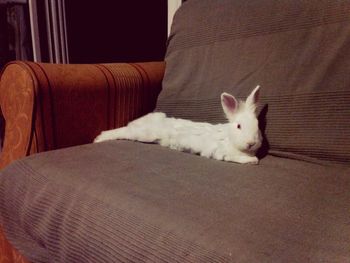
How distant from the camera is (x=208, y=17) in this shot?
1.13m

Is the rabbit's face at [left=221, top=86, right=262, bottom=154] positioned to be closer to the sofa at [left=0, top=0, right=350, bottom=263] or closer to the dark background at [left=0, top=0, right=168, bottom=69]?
the sofa at [left=0, top=0, right=350, bottom=263]

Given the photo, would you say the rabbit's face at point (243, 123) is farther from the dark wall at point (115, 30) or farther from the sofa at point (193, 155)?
the dark wall at point (115, 30)

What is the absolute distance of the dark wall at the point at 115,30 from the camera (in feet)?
6.38

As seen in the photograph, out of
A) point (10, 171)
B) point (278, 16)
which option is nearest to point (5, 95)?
point (10, 171)

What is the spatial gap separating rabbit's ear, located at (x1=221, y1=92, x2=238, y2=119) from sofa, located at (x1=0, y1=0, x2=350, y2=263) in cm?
8

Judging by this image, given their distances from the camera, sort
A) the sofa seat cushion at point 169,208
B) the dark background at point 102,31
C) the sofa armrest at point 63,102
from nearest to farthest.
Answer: the sofa seat cushion at point 169,208 → the sofa armrest at point 63,102 → the dark background at point 102,31

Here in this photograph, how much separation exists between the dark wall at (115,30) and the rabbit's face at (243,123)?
51.5 inches

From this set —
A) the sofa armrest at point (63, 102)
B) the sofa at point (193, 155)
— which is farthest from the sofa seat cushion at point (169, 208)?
the sofa armrest at point (63, 102)

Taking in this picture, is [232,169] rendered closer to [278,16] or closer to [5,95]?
[278,16]

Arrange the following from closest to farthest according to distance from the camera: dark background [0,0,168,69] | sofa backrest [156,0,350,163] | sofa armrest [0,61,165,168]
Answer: sofa backrest [156,0,350,163] → sofa armrest [0,61,165,168] → dark background [0,0,168,69]

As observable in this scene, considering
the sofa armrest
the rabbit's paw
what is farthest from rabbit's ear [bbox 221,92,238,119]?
the sofa armrest

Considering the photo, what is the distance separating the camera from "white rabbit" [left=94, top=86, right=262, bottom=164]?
2.82ft

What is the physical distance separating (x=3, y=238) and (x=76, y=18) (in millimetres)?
1381

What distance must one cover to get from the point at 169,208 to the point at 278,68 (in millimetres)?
543
